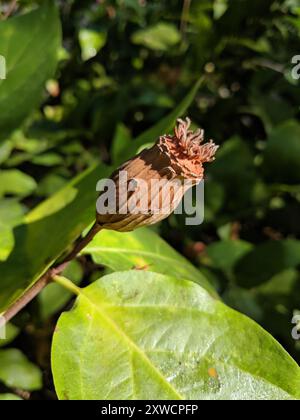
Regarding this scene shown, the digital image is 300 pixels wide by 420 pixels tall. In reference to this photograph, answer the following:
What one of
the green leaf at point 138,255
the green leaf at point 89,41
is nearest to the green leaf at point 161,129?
the green leaf at point 138,255

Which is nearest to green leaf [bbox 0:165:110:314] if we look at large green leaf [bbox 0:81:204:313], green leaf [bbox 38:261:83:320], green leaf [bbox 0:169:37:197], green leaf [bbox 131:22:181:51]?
large green leaf [bbox 0:81:204:313]

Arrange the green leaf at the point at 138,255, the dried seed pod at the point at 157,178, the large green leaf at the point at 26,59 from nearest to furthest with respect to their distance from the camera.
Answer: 1. the dried seed pod at the point at 157,178
2. the green leaf at the point at 138,255
3. the large green leaf at the point at 26,59

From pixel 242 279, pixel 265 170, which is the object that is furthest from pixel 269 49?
pixel 242 279

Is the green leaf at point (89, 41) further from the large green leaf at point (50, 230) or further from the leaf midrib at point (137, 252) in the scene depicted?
the leaf midrib at point (137, 252)

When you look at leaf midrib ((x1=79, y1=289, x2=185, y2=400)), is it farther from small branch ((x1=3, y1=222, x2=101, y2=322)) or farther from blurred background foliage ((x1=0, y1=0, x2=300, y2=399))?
blurred background foliage ((x1=0, y1=0, x2=300, y2=399))

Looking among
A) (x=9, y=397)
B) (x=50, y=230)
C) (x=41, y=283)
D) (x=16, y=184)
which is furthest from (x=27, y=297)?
(x=16, y=184)

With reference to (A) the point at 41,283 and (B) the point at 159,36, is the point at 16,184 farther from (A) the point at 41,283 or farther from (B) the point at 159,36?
(A) the point at 41,283

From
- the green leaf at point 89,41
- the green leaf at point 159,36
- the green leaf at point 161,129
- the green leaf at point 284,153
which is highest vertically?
the green leaf at point 89,41
